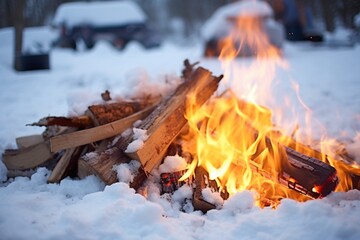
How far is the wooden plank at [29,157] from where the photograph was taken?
277 centimetres

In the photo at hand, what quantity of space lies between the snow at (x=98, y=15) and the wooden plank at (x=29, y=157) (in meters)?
10.6

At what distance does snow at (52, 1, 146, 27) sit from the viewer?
12.4m

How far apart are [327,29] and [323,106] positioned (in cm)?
1623

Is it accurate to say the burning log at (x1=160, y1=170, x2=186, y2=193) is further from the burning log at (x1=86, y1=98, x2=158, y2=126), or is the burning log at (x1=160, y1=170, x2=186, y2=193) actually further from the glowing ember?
the burning log at (x1=86, y1=98, x2=158, y2=126)

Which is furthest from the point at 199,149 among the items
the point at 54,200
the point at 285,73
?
the point at 285,73

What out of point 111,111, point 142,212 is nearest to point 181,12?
point 111,111

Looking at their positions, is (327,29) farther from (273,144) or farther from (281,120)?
(273,144)

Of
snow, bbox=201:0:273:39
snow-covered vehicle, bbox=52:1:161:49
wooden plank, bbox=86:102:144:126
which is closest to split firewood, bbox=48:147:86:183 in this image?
wooden plank, bbox=86:102:144:126

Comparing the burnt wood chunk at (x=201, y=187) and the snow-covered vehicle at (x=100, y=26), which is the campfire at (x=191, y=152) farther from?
the snow-covered vehicle at (x=100, y=26)

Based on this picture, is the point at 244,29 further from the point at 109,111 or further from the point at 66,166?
the point at 66,166

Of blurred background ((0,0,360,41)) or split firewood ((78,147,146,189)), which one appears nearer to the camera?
split firewood ((78,147,146,189))

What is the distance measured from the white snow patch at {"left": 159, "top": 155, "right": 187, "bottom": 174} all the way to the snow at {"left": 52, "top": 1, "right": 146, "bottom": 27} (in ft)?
36.4

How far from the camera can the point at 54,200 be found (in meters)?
2.19

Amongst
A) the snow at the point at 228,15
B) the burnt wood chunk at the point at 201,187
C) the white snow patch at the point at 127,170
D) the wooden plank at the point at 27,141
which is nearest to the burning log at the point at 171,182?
the burnt wood chunk at the point at 201,187
